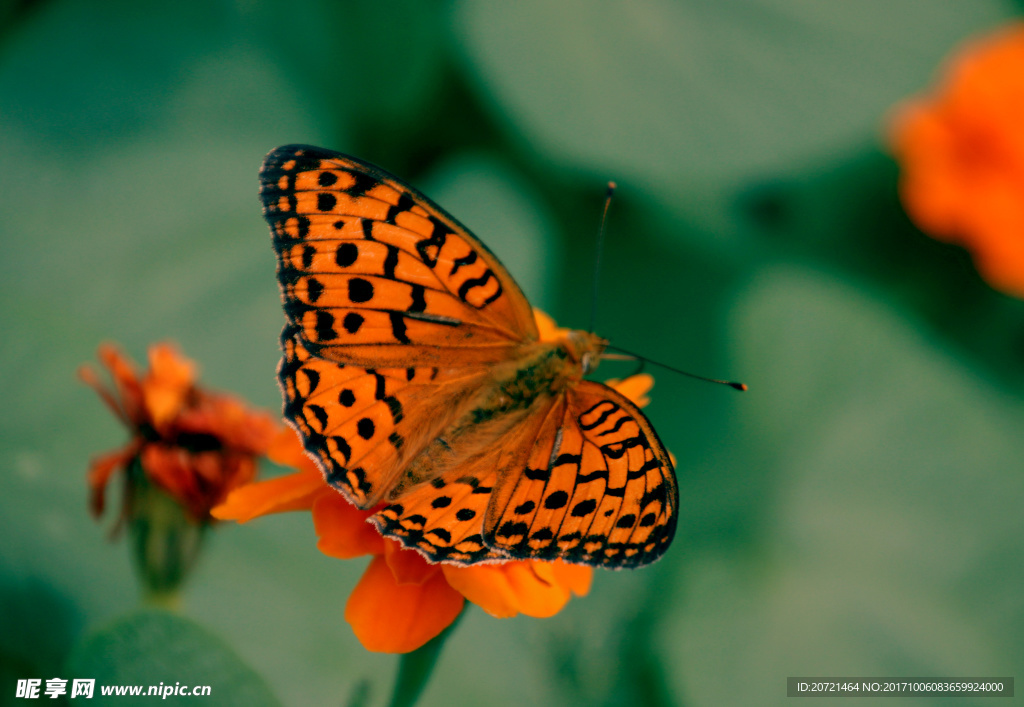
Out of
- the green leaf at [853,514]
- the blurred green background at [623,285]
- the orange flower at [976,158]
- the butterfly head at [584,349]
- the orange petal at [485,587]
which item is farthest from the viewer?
the orange flower at [976,158]

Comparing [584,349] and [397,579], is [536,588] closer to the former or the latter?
[397,579]

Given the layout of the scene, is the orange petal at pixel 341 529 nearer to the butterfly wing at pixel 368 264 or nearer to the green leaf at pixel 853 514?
the butterfly wing at pixel 368 264

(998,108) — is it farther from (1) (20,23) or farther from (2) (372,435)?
(1) (20,23)

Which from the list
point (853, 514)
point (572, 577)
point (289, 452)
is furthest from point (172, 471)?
point (853, 514)

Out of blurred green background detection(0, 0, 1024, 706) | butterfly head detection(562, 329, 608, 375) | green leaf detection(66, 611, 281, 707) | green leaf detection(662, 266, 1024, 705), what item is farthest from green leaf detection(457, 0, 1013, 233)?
green leaf detection(66, 611, 281, 707)

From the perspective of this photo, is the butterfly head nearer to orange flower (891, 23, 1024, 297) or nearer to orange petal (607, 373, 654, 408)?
orange petal (607, 373, 654, 408)

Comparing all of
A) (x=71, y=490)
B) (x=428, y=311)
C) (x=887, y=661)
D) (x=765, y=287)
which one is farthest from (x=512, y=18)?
(x=887, y=661)

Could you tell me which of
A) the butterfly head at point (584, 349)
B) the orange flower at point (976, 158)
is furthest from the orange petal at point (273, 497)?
the orange flower at point (976, 158)
